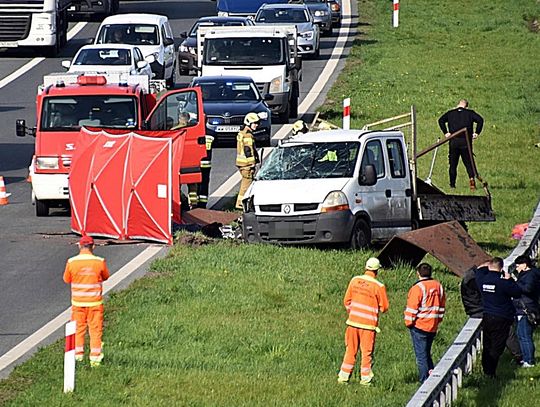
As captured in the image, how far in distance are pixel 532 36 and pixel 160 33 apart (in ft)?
52.3

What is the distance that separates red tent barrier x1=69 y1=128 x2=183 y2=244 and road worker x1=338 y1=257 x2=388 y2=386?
8198 mm

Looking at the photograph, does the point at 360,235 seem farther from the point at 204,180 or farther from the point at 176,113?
the point at 176,113

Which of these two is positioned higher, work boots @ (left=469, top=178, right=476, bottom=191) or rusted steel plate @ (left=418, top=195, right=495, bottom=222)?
rusted steel plate @ (left=418, top=195, right=495, bottom=222)

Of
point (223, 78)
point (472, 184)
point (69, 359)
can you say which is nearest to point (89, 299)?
point (69, 359)

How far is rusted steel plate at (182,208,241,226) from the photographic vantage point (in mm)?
23359

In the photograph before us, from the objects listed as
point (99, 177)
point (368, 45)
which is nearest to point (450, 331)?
point (99, 177)

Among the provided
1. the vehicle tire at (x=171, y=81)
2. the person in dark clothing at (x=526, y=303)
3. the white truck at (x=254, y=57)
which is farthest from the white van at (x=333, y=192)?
the vehicle tire at (x=171, y=81)

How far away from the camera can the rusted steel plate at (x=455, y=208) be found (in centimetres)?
2191

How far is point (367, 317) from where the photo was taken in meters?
13.8

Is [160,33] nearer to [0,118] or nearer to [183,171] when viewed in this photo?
[0,118]

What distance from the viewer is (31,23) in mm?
43000

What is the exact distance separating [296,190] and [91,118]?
4.94 meters

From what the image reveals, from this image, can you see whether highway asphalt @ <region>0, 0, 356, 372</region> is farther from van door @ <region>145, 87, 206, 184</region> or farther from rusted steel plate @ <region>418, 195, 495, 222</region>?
rusted steel plate @ <region>418, 195, 495, 222</region>

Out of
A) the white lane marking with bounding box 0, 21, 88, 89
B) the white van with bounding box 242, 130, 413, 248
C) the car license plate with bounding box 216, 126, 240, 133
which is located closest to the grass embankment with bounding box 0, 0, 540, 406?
the white van with bounding box 242, 130, 413, 248
